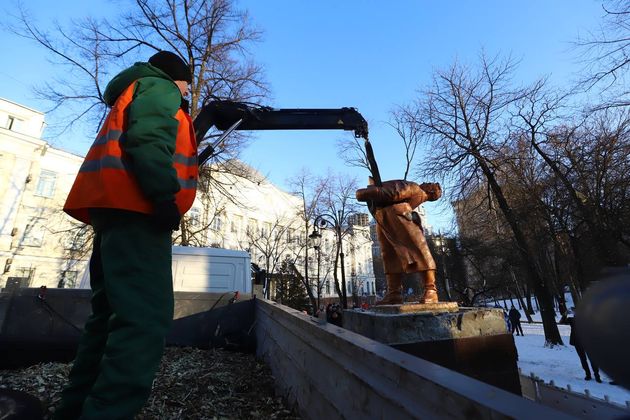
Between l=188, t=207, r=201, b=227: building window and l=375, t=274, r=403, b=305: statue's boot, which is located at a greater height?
l=188, t=207, r=201, b=227: building window

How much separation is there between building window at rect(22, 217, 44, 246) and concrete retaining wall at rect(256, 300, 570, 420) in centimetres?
3137

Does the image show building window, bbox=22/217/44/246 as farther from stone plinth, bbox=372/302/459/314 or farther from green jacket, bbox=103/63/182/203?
green jacket, bbox=103/63/182/203

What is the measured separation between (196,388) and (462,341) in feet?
8.20

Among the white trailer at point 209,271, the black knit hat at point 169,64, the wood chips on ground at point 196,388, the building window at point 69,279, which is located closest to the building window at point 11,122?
the building window at point 69,279

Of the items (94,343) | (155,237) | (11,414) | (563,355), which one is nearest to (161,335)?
(155,237)

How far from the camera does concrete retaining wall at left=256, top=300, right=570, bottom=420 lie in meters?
0.84

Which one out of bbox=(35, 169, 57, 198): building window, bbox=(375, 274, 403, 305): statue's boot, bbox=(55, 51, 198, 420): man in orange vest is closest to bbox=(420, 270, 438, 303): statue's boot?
bbox=(375, 274, 403, 305): statue's boot

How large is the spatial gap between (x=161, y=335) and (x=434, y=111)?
16552 mm

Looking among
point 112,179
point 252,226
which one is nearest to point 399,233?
point 112,179

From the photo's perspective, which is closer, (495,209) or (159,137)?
(159,137)

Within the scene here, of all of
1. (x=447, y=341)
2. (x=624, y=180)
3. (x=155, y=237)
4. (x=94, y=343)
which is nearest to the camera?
(x=155, y=237)

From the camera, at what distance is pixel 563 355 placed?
1242 cm

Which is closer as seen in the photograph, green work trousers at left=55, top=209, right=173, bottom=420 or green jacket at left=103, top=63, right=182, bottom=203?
green work trousers at left=55, top=209, right=173, bottom=420

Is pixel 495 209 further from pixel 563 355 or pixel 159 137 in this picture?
pixel 159 137
